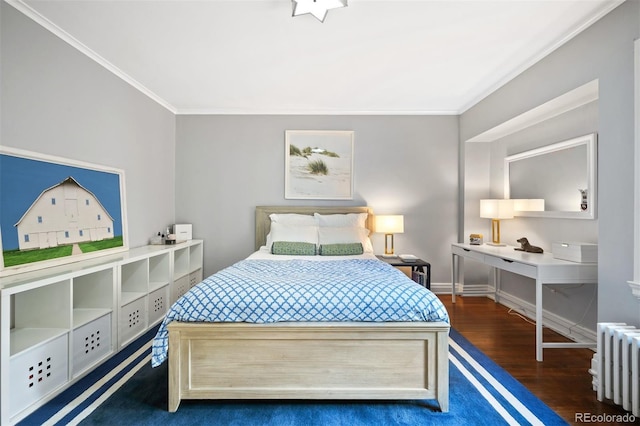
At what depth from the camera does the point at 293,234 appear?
3.68 metres

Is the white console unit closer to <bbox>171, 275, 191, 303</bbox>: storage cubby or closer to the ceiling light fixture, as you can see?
<bbox>171, 275, 191, 303</bbox>: storage cubby

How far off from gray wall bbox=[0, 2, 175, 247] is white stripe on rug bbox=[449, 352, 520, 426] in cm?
336

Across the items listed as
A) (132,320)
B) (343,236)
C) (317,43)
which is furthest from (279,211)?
(317,43)

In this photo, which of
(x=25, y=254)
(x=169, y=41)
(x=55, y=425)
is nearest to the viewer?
(x=55, y=425)

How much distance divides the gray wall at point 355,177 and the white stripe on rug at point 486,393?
1985 mm

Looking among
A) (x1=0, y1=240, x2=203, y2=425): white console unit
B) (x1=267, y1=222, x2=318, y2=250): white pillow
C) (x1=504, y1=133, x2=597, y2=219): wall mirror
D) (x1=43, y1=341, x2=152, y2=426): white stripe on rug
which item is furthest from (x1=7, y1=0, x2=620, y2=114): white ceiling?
(x1=43, y1=341, x2=152, y2=426): white stripe on rug

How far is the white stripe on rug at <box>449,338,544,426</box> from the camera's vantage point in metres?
1.76

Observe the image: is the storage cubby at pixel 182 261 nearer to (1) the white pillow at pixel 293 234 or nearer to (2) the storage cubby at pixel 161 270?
(2) the storage cubby at pixel 161 270

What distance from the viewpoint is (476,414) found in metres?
1.79

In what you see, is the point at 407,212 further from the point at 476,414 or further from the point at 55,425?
the point at 55,425

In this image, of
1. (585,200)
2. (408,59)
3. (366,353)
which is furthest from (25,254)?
(585,200)

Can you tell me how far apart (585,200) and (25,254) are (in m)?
4.34

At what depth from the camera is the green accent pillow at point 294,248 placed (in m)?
3.49

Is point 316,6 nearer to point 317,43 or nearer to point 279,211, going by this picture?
point 317,43
